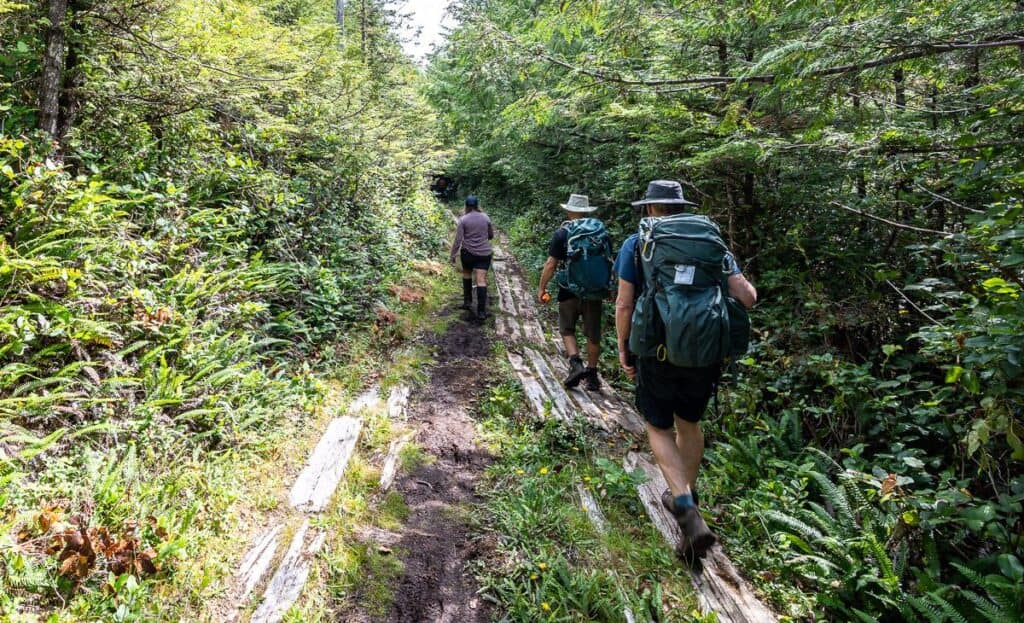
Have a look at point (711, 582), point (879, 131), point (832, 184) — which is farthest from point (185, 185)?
point (832, 184)

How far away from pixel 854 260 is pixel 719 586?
457 centimetres

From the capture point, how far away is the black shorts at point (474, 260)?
31.4 ft

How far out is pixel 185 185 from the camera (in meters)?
5.84

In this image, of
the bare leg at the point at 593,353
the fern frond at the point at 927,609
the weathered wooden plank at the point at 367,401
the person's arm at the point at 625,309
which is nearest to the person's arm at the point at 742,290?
the person's arm at the point at 625,309

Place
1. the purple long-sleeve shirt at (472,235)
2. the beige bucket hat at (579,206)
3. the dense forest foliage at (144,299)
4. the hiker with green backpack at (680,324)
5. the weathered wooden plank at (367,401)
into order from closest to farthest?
the dense forest foliage at (144,299), the hiker with green backpack at (680,324), the weathered wooden plank at (367,401), the beige bucket hat at (579,206), the purple long-sleeve shirt at (472,235)

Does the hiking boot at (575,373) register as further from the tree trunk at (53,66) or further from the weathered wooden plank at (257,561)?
the tree trunk at (53,66)

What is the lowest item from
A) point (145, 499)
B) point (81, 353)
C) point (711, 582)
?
point (711, 582)

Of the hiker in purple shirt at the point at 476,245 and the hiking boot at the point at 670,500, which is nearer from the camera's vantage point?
the hiking boot at the point at 670,500

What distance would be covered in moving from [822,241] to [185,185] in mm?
8016

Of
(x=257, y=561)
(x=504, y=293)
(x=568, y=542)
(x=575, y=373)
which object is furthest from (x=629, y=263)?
(x=504, y=293)

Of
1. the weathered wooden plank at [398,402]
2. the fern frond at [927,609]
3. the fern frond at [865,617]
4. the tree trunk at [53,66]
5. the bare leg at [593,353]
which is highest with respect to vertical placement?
the tree trunk at [53,66]

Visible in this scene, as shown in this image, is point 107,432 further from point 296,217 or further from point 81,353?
point 296,217

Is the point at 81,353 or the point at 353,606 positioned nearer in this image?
the point at 353,606

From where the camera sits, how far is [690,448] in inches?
148
